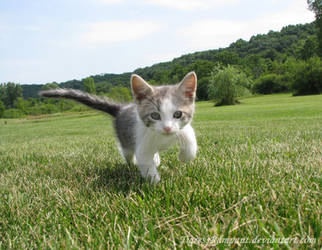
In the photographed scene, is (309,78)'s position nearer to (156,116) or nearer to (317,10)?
(317,10)

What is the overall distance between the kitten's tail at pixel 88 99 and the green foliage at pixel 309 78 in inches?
1851

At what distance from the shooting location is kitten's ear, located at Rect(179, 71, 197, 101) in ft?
6.82

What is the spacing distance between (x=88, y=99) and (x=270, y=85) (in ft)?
199

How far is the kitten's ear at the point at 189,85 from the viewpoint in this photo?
6.82 feet

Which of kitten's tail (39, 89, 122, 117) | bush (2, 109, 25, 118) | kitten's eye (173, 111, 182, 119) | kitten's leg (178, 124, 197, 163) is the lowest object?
bush (2, 109, 25, 118)

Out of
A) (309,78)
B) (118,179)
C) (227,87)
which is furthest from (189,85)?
(309,78)

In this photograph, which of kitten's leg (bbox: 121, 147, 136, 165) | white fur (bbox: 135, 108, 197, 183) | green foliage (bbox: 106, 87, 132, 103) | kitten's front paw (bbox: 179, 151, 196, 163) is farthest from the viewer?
green foliage (bbox: 106, 87, 132, 103)

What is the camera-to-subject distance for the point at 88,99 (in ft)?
9.45

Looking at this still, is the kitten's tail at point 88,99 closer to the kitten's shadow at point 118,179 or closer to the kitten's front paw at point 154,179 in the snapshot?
the kitten's shadow at point 118,179

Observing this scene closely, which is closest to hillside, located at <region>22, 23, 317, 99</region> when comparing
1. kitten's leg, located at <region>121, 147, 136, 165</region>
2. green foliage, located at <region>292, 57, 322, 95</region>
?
green foliage, located at <region>292, 57, 322, 95</region>

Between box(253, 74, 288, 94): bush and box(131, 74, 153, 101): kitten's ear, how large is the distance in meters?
59.1

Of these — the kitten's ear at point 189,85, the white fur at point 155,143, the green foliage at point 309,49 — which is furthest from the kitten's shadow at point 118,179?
the green foliage at point 309,49

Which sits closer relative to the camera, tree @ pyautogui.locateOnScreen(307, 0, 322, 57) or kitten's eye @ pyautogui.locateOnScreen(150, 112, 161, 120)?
kitten's eye @ pyautogui.locateOnScreen(150, 112, 161, 120)

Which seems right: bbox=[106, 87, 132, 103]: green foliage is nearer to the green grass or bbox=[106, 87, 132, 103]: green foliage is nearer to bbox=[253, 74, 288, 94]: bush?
the green grass
